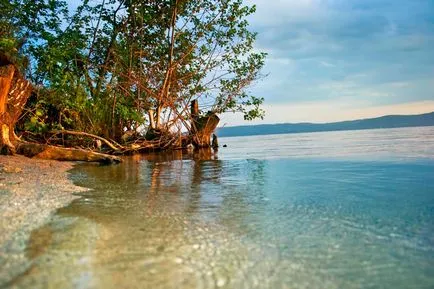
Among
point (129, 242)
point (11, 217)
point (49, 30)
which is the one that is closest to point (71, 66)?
point (49, 30)

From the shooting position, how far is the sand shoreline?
184 cm

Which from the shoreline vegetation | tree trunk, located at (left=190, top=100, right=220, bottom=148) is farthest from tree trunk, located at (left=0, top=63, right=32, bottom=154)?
tree trunk, located at (left=190, top=100, right=220, bottom=148)

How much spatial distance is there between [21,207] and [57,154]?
6381 mm

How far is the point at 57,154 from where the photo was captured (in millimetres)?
8883

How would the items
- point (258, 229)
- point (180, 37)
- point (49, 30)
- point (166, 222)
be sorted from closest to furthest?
point (258, 229) → point (166, 222) → point (49, 30) → point (180, 37)

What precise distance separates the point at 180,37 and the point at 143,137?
4695 mm

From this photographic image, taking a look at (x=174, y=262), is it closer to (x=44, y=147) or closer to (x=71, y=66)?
(x=44, y=147)

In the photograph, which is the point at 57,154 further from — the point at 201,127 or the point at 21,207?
the point at 201,127

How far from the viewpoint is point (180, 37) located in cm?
1520

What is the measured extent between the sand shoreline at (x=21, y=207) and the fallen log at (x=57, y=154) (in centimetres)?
320

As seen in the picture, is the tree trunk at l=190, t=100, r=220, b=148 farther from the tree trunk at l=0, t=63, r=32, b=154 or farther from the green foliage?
the tree trunk at l=0, t=63, r=32, b=154

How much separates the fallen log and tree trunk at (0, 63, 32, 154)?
0.31m

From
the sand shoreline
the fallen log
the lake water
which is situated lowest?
the lake water

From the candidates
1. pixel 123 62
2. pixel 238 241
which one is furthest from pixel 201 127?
pixel 238 241
